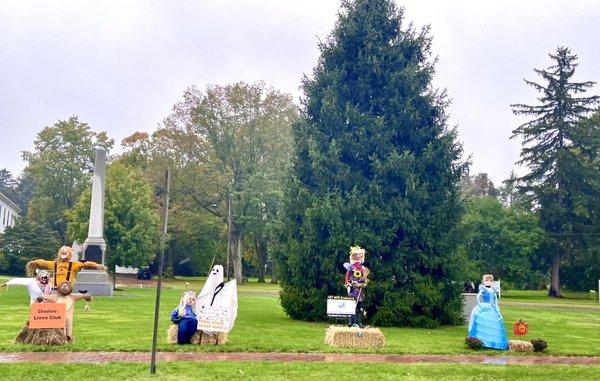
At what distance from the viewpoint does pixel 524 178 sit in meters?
54.5

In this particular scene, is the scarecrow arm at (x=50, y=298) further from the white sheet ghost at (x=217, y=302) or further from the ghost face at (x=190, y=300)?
the white sheet ghost at (x=217, y=302)

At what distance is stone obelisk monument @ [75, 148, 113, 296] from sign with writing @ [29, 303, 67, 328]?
18.1m

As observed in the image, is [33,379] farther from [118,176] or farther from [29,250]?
[29,250]

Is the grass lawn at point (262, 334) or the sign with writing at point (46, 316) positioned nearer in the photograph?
the sign with writing at point (46, 316)

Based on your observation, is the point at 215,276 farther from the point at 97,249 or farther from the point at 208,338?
the point at 97,249

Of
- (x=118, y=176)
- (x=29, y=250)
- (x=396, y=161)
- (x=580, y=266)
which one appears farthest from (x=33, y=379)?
(x=580, y=266)

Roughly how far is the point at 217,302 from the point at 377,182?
9157mm

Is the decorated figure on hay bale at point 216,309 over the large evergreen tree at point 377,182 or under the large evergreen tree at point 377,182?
under

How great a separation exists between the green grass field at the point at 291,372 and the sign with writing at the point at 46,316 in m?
2.44

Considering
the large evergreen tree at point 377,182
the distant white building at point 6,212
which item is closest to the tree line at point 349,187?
the large evergreen tree at point 377,182

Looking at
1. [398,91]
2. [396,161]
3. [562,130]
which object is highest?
[562,130]

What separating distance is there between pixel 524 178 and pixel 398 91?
1451 inches

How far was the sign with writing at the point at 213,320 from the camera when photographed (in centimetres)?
1290

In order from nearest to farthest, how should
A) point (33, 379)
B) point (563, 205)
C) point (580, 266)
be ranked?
point (33, 379)
point (563, 205)
point (580, 266)
